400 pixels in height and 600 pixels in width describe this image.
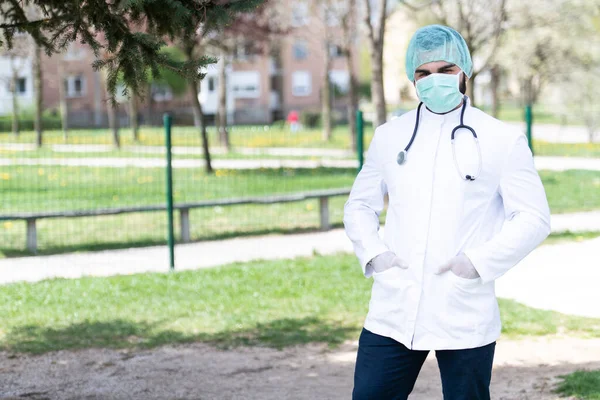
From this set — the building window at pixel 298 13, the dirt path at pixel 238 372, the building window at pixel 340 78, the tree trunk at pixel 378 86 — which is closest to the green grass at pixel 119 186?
the tree trunk at pixel 378 86

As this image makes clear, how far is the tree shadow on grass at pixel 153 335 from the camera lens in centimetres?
696

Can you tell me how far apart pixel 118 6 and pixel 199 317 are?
11.5 feet

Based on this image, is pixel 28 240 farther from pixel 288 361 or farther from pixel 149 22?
pixel 149 22

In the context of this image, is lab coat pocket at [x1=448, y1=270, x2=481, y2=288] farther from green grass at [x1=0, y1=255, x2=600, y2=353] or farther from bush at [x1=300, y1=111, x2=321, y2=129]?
bush at [x1=300, y1=111, x2=321, y2=129]

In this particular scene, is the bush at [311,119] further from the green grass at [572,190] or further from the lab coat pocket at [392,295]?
the lab coat pocket at [392,295]

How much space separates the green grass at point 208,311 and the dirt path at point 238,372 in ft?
0.79

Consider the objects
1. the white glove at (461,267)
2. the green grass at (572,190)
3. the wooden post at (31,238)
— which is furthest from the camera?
the green grass at (572,190)

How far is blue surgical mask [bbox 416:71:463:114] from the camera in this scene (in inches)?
127

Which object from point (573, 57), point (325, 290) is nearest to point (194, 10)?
point (325, 290)

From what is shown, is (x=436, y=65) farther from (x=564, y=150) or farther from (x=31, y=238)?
(x=564, y=150)

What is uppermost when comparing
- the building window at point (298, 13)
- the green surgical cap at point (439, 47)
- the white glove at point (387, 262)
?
the building window at point (298, 13)

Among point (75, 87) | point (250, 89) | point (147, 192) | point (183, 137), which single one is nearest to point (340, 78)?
point (250, 89)

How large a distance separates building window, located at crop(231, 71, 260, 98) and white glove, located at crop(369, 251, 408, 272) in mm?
67371

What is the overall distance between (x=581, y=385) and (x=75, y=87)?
64648 millimetres
